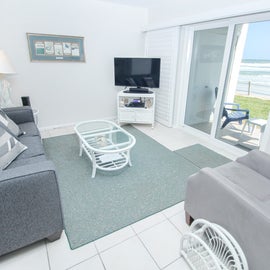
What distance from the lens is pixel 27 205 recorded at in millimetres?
1236

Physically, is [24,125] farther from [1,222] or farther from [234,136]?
[234,136]

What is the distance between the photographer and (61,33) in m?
3.23

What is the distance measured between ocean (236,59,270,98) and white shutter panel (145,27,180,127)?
3.81 ft

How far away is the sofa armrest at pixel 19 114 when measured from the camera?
99.7 inches

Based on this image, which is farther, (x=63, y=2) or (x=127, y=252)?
(x=63, y=2)

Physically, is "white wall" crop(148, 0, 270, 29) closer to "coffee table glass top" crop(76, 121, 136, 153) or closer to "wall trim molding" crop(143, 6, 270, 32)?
"wall trim molding" crop(143, 6, 270, 32)

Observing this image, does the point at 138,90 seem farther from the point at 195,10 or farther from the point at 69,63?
the point at 195,10

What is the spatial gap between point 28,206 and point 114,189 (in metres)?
0.96

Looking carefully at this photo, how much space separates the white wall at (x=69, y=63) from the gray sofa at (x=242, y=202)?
2.90 meters

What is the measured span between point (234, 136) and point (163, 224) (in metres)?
2.11

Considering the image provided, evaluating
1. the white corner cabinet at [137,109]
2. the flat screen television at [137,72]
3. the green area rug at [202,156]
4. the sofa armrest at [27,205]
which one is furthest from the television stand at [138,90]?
the sofa armrest at [27,205]

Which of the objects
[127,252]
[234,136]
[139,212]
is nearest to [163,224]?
[139,212]

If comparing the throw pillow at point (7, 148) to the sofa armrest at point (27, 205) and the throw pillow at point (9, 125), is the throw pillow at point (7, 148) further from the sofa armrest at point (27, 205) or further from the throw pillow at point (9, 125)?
the sofa armrest at point (27, 205)

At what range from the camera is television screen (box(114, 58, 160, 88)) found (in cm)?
357
